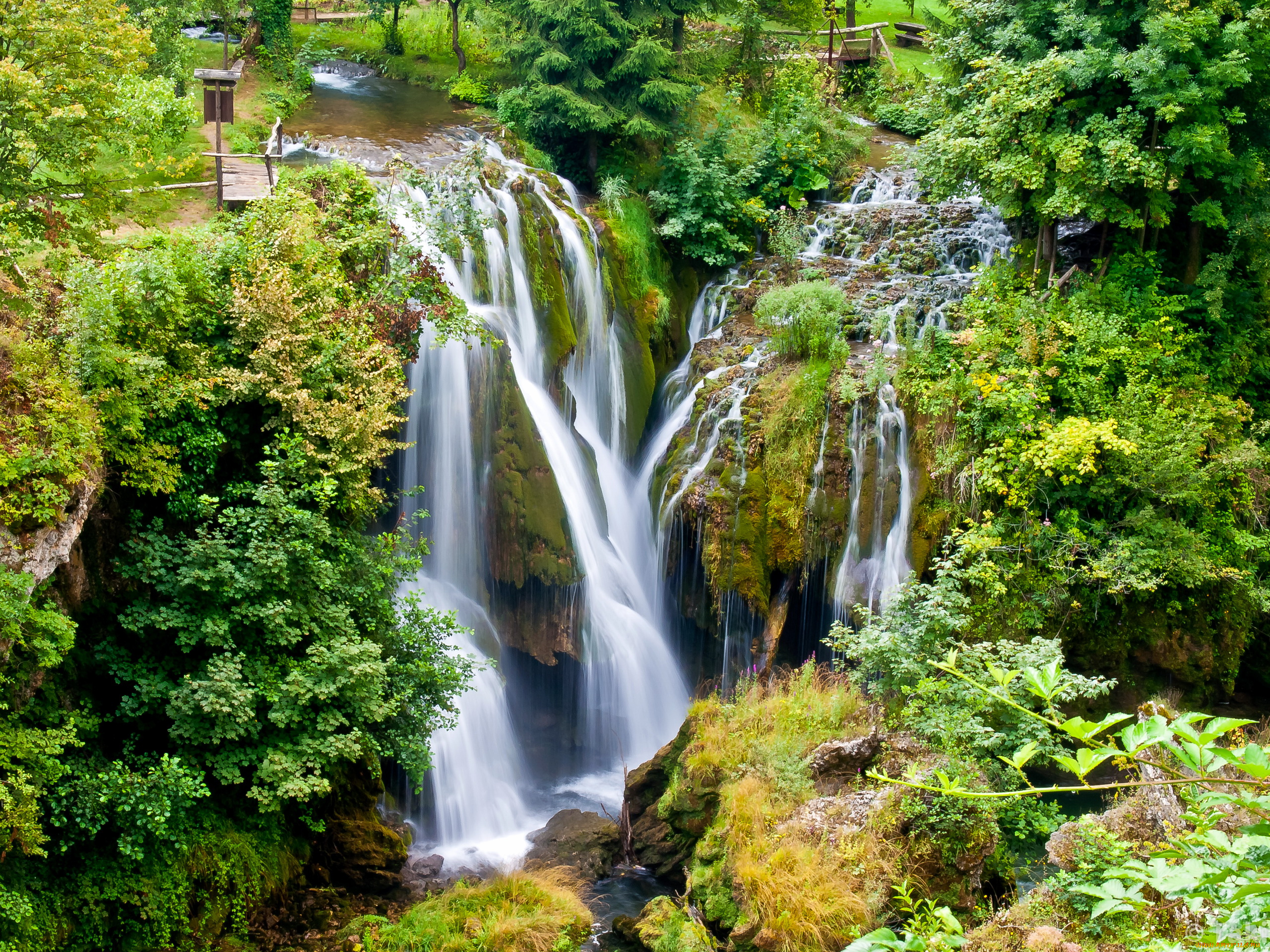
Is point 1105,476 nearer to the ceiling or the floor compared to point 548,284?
nearer to the floor

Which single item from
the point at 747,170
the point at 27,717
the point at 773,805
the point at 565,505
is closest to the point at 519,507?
the point at 565,505

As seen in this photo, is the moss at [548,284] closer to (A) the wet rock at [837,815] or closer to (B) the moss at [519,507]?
(B) the moss at [519,507]

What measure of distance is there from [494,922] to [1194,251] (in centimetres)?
1287

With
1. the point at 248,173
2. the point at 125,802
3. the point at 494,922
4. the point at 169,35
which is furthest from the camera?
the point at 169,35

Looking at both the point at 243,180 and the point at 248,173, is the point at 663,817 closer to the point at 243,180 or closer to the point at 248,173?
the point at 243,180

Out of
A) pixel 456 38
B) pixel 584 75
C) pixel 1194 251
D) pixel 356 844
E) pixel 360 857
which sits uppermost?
pixel 456 38

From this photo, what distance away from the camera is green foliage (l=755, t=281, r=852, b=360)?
46.3 feet

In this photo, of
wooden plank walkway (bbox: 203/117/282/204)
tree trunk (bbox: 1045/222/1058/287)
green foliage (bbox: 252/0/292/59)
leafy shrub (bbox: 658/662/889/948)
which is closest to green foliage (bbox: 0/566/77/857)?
leafy shrub (bbox: 658/662/889/948)

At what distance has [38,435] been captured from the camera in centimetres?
710

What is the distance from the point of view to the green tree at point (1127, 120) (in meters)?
11.8

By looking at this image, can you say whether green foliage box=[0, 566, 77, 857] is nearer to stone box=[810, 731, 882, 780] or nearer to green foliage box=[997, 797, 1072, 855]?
stone box=[810, 731, 882, 780]

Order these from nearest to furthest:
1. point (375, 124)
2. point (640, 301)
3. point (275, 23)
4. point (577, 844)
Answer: point (577, 844) < point (640, 301) < point (375, 124) < point (275, 23)

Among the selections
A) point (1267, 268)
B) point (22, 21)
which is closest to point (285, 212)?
point (22, 21)

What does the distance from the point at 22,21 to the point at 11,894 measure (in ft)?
23.9
